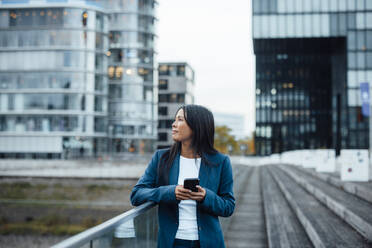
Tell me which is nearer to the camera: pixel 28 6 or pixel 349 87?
pixel 349 87

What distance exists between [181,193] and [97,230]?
0.62m

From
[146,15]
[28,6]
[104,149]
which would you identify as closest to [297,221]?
[104,149]

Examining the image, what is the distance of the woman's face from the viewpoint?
108 inches

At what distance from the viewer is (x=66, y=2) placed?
5144 centimetres

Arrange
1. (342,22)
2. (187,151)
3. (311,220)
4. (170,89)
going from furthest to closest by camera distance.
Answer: (170,89), (342,22), (311,220), (187,151)

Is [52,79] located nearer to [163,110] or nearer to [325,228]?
[163,110]

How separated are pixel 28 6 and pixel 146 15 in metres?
18.9

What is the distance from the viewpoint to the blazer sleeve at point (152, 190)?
8.38ft

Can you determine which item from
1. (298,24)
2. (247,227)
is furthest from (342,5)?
(247,227)

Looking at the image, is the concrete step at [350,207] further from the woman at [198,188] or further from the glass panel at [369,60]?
the glass panel at [369,60]

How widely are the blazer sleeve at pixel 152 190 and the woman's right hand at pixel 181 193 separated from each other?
3 centimetres

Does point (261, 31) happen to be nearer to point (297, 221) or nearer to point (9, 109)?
point (9, 109)

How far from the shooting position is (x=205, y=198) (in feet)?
8.30

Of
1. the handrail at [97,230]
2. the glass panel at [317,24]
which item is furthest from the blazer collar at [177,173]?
the glass panel at [317,24]
